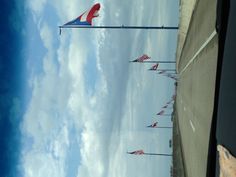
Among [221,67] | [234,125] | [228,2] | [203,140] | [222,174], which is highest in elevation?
[228,2]

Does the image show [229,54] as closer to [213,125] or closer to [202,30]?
[213,125]

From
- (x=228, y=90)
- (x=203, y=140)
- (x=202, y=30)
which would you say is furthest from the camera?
(x=202, y=30)

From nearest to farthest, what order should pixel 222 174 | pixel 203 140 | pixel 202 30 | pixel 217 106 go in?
1. pixel 222 174
2. pixel 217 106
3. pixel 203 140
4. pixel 202 30

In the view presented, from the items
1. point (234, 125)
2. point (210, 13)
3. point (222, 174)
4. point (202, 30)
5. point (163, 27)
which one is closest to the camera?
point (222, 174)

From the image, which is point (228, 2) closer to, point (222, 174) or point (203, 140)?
point (222, 174)

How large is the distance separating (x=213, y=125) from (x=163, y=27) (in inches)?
743

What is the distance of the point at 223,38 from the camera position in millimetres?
9383

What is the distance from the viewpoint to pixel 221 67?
935cm

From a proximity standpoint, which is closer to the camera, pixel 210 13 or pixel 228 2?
pixel 228 2

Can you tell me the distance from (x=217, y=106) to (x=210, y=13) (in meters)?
12.1

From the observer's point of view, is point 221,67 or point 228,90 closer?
point 228,90

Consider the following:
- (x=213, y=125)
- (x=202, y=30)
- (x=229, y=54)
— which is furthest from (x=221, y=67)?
(x=202, y=30)

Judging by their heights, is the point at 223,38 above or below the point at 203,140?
above

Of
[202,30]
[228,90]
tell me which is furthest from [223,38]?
[202,30]
